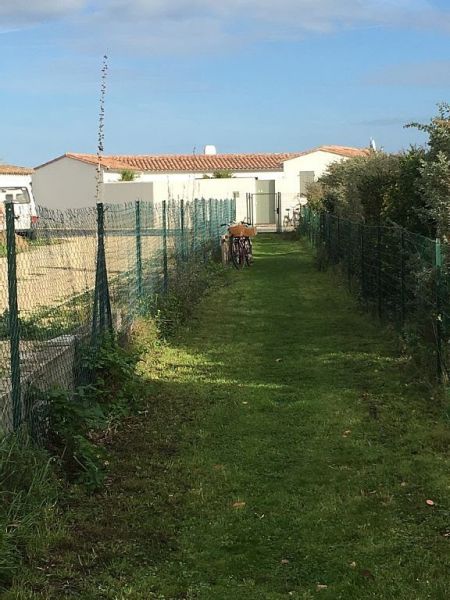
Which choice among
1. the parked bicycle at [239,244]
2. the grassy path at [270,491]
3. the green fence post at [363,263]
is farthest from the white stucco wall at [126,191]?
the grassy path at [270,491]

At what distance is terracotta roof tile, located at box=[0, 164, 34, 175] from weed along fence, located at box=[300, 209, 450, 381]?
28155mm

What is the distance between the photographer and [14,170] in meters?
42.3

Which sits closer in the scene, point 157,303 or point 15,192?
point 157,303

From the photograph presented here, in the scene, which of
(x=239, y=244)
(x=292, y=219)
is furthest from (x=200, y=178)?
(x=239, y=244)

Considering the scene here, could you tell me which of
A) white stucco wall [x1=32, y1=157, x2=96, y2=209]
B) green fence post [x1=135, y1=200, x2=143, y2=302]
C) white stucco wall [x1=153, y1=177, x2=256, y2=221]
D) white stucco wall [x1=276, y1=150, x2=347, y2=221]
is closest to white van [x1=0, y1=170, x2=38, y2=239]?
green fence post [x1=135, y1=200, x2=143, y2=302]

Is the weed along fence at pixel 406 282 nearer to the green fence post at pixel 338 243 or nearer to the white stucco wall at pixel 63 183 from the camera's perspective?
the green fence post at pixel 338 243

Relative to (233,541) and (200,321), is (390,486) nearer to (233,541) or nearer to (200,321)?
(233,541)

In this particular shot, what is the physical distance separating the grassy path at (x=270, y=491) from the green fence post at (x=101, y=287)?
2.75 ft

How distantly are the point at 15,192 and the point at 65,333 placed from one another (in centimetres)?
2500

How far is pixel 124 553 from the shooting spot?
13.0ft

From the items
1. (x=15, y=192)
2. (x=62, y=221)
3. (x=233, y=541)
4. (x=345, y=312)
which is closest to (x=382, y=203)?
(x=345, y=312)

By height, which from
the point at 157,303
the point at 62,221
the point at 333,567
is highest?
the point at 62,221

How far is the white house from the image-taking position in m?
38.5

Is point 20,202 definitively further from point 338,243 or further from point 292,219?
point 292,219
